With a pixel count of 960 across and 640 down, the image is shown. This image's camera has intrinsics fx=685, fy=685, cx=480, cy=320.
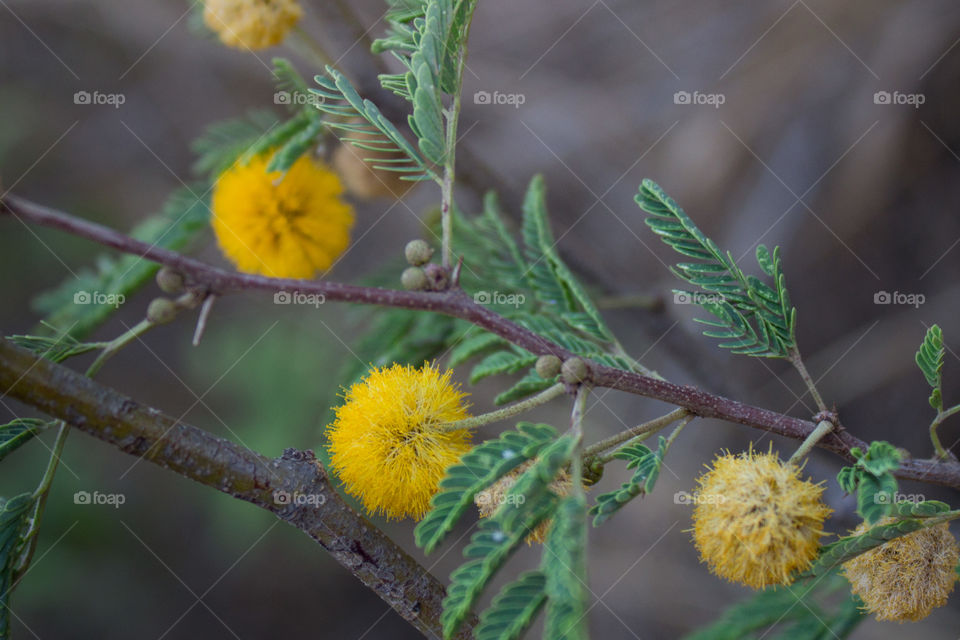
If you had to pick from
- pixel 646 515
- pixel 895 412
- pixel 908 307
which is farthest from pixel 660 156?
pixel 646 515

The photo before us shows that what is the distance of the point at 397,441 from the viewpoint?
3.90ft

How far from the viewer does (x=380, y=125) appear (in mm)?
1194

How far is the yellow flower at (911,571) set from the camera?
1145 millimetres

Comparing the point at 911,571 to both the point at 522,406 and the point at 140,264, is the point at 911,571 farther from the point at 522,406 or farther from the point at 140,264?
the point at 140,264

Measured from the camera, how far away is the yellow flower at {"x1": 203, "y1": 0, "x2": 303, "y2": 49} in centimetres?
173

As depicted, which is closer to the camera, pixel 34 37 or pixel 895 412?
pixel 895 412

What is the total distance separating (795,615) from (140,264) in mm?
1889

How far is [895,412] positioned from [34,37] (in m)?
4.81

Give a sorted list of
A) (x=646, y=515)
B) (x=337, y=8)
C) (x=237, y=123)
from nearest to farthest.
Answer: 1. (x=337, y=8)
2. (x=237, y=123)
3. (x=646, y=515)

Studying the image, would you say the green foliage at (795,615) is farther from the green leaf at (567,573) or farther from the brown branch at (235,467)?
the green leaf at (567,573)

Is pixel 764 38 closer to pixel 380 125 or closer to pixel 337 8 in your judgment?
pixel 337 8

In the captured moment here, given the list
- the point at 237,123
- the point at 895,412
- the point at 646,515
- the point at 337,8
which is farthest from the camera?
the point at 646,515

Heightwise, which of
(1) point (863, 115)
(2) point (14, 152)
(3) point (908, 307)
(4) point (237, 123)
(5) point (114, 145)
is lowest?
(2) point (14, 152)

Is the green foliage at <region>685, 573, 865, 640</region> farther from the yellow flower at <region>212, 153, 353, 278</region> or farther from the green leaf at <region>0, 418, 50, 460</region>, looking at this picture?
the green leaf at <region>0, 418, 50, 460</region>
